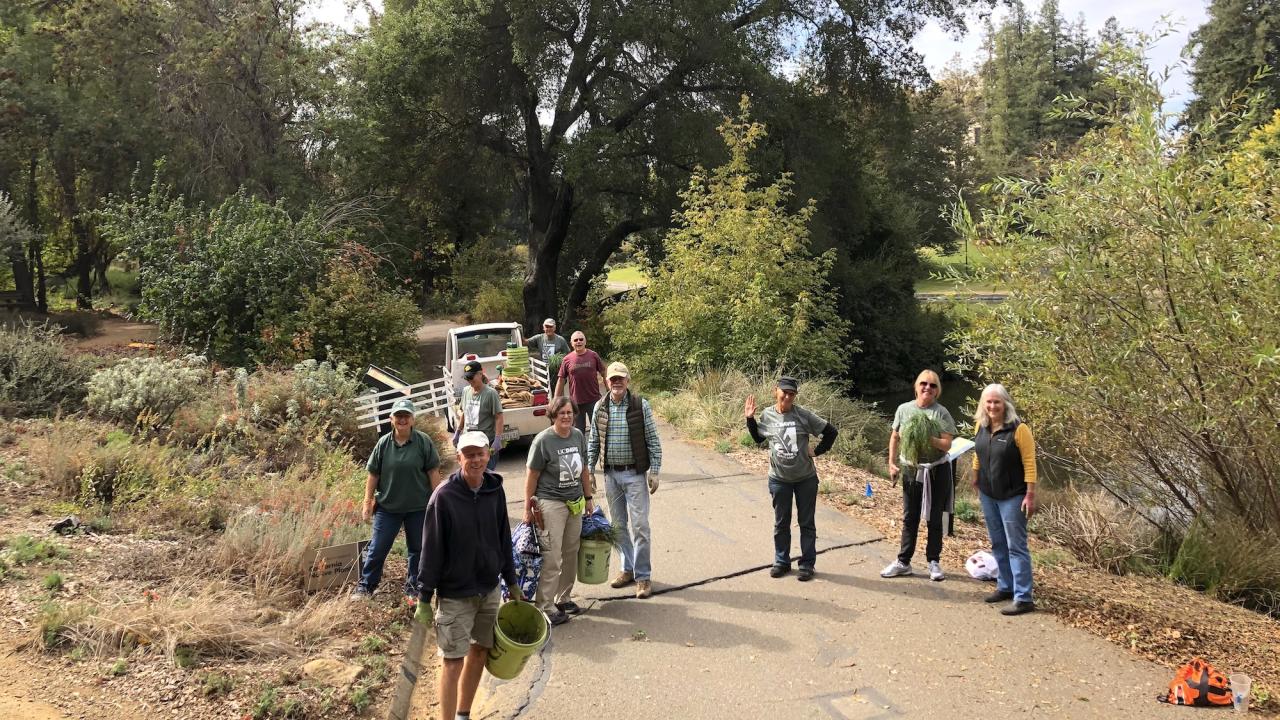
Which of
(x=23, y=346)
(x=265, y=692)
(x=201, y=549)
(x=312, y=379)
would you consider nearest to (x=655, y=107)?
(x=312, y=379)

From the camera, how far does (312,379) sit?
37.1 feet

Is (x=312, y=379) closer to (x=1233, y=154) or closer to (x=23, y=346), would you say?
(x=23, y=346)

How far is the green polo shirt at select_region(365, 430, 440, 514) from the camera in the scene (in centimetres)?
633

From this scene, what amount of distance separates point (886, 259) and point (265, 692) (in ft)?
103

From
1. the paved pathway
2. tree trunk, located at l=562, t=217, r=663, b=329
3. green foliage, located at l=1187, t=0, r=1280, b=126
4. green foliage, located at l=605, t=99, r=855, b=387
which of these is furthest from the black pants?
green foliage, located at l=1187, t=0, r=1280, b=126

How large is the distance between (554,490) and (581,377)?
4011mm

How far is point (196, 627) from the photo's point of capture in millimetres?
5281

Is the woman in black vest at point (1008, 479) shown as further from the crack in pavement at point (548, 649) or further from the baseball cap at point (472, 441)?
the baseball cap at point (472, 441)

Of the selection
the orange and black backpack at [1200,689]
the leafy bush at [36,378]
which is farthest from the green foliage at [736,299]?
the orange and black backpack at [1200,689]

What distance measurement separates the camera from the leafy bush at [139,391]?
10469 millimetres

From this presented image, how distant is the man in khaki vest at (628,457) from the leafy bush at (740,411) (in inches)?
221

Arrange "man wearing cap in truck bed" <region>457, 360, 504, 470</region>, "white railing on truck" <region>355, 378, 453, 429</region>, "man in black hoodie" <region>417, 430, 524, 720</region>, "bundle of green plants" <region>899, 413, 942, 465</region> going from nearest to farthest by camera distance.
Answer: "man in black hoodie" <region>417, 430, 524, 720</region>
"bundle of green plants" <region>899, 413, 942, 465</region>
"man wearing cap in truck bed" <region>457, 360, 504, 470</region>
"white railing on truck" <region>355, 378, 453, 429</region>

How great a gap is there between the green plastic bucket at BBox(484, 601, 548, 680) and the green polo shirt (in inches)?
66.6

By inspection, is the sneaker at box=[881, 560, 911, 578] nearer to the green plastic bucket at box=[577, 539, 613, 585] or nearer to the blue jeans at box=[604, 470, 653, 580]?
the blue jeans at box=[604, 470, 653, 580]
